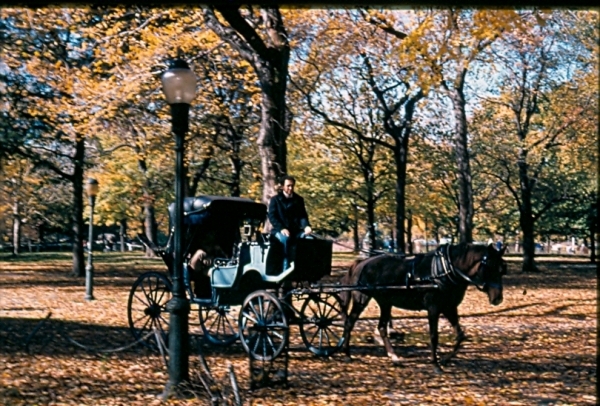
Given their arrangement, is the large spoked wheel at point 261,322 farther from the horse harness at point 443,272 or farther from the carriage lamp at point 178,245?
the horse harness at point 443,272

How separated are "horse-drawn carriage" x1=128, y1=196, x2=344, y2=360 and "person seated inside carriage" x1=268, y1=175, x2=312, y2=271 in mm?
111

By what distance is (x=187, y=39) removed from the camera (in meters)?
18.4

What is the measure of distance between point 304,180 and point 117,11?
15.6m

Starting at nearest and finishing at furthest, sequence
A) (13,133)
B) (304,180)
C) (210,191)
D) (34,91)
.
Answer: (13,133) < (34,91) < (304,180) < (210,191)

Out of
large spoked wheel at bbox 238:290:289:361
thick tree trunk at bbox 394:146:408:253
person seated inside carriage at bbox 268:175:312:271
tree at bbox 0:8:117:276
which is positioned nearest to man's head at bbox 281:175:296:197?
person seated inside carriage at bbox 268:175:312:271

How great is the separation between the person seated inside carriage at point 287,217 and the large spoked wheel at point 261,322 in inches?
25.8

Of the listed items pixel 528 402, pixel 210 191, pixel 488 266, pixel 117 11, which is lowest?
pixel 528 402

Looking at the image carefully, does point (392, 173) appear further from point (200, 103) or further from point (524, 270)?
point (200, 103)

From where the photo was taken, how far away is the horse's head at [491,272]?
9.92 meters

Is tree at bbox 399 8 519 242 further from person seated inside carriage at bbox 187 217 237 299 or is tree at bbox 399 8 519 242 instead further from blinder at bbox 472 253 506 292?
person seated inside carriage at bbox 187 217 237 299

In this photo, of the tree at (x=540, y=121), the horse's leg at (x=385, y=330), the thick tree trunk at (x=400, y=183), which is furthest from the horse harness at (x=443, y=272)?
the tree at (x=540, y=121)

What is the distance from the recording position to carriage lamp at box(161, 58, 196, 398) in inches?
325

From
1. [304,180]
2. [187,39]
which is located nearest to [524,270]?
[304,180]

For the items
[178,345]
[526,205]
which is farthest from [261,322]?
[526,205]
